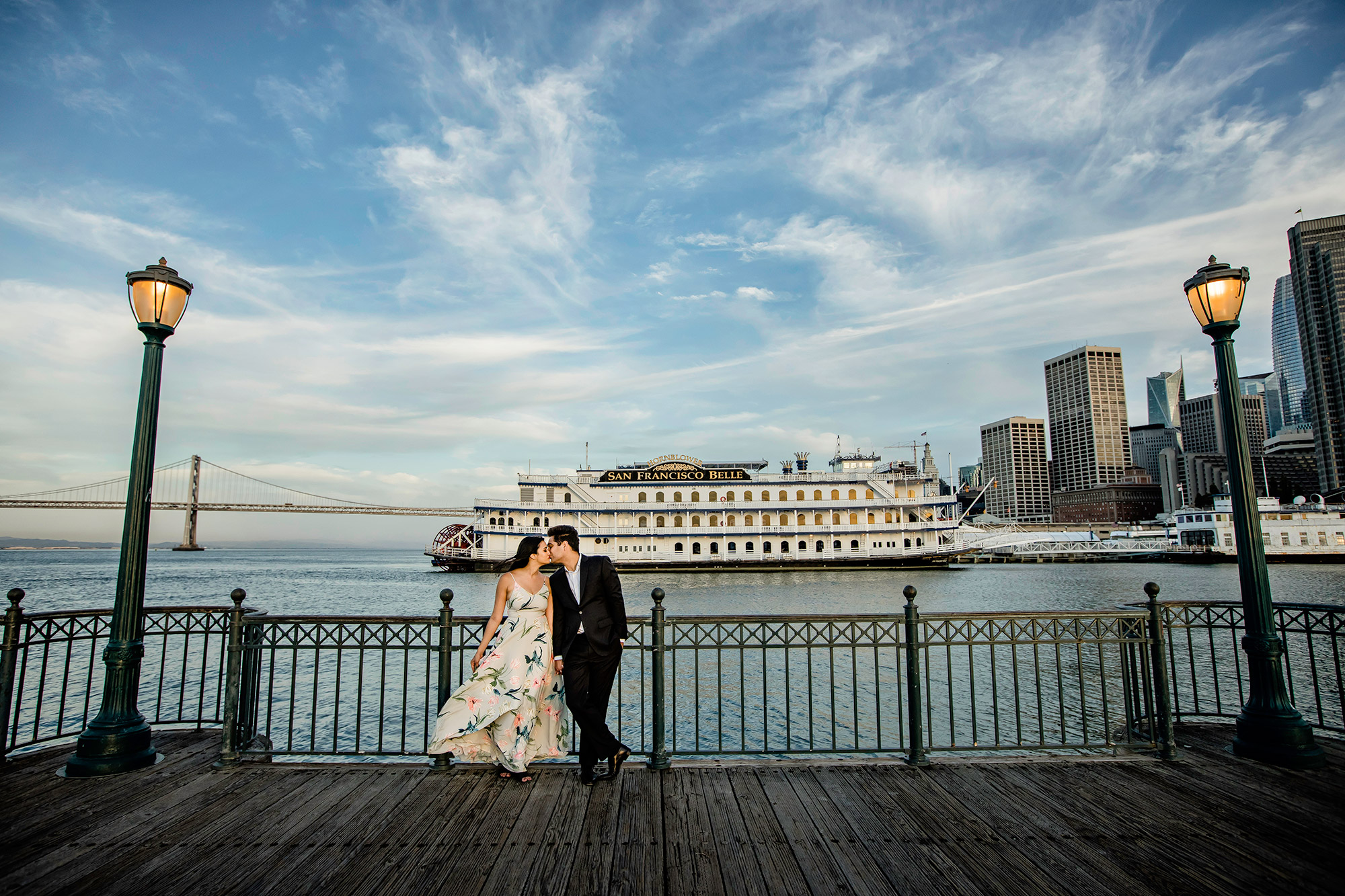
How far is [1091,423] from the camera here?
617ft

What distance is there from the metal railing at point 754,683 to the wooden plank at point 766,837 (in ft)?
1.22

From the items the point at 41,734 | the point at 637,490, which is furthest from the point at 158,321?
the point at 637,490

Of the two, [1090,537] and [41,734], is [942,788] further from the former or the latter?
[1090,537]

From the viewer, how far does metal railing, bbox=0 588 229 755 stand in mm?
4609

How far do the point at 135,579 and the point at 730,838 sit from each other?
4795mm

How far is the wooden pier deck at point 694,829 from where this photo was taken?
3021mm

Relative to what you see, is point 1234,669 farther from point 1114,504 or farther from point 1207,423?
point 1207,423

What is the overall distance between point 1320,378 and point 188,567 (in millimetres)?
167761

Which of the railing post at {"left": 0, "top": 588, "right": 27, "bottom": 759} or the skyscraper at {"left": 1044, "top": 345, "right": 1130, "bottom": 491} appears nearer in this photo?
the railing post at {"left": 0, "top": 588, "right": 27, "bottom": 759}

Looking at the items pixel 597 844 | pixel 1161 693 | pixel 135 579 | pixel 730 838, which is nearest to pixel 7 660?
pixel 135 579

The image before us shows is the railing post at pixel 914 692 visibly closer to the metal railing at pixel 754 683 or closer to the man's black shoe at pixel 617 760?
the metal railing at pixel 754 683

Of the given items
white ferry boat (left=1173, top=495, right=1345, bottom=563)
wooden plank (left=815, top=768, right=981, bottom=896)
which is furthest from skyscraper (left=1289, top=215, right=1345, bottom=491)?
wooden plank (left=815, top=768, right=981, bottom=896)

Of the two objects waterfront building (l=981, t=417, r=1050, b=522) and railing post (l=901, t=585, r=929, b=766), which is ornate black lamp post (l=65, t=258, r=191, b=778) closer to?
railing post (l=901, t=585, r=929, b=766)

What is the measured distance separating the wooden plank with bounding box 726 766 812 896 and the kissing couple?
87 centimetres
